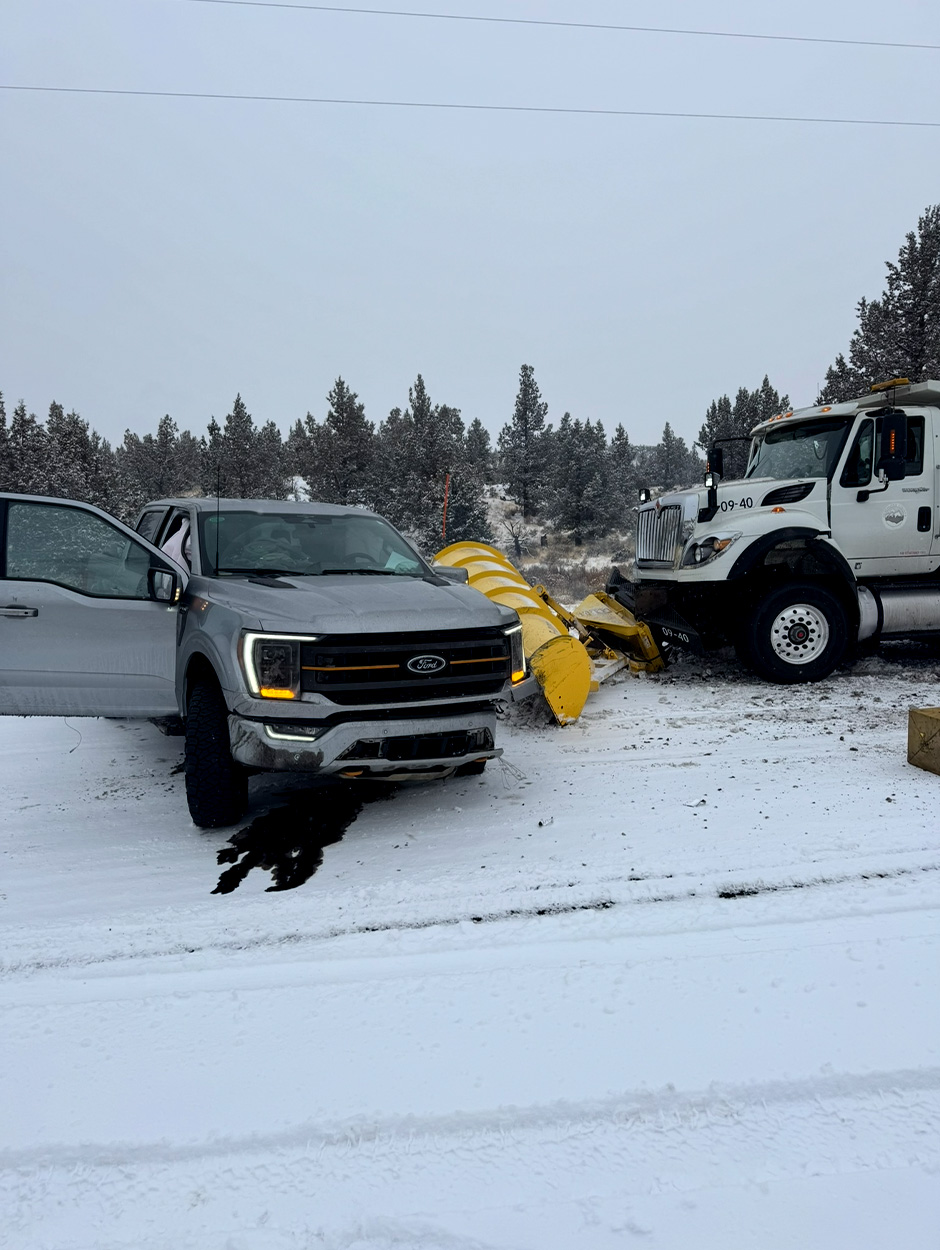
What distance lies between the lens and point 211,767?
14.3 ft

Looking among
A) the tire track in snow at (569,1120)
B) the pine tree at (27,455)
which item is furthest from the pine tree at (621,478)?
the tire track in snow at (569,1120)

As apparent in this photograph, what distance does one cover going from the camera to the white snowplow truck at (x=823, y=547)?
25.6 ft

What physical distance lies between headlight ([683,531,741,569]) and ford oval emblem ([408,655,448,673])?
4350 millimetres

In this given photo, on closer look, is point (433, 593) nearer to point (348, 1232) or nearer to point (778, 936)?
point (778, 936)

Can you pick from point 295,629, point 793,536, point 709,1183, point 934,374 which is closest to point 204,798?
point 295,629

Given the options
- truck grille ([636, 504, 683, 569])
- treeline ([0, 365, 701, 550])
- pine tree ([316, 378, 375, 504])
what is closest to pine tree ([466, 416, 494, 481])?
treeline ([0, 365, 701, 550])

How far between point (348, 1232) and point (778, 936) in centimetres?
202

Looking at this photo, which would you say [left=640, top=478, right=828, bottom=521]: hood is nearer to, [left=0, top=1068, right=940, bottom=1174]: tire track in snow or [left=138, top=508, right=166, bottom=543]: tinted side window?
[left=138, top=508, right=166, bottom=543]: tinted side window

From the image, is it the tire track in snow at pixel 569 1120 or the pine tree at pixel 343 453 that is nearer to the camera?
the tire track in snow at pixel 569 1120

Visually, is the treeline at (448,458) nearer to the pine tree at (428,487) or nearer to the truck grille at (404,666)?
the pine tree at (428,487)

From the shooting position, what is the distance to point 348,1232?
1.97 m

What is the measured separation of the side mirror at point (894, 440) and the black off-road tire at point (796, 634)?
1.35m

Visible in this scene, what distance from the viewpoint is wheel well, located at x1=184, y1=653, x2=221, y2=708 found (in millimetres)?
4504

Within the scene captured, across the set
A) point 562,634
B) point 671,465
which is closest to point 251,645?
point 562,634
